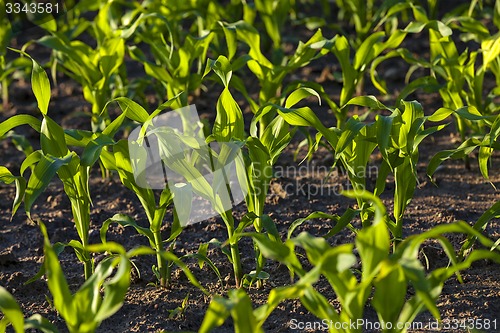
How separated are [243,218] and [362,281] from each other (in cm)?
72

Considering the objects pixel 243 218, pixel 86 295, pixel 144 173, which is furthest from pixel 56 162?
pixel 243 218

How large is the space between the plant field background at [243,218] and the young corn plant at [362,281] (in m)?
0.51

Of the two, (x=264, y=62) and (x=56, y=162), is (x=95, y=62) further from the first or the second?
(x=56, y=162)

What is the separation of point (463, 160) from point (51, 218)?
1949 mm

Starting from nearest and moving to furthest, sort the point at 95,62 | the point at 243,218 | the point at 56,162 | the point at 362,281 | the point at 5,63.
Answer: the point at 362,281, the point at 56,162, the point at 243,218, the point at 95,62, the point at 5,63

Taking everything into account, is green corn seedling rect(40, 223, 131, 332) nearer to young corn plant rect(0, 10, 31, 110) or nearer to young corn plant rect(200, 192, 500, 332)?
young corn plant rect(200, 192, 500, 332)

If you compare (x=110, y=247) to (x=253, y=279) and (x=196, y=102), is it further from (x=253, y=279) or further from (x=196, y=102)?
(x=196, y=102)

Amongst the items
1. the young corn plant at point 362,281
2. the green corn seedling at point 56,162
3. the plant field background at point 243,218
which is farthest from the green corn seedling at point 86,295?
the plant field background at point 243,218

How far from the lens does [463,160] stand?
157 inches

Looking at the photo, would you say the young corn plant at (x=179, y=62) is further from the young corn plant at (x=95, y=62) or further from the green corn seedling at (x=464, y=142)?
the green corn seedling at (x=464, y=142)

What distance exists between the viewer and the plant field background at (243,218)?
2848 mm

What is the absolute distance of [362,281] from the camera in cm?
220

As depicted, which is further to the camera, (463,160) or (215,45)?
(215,45)

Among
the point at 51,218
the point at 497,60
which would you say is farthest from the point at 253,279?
the point at 497,60
